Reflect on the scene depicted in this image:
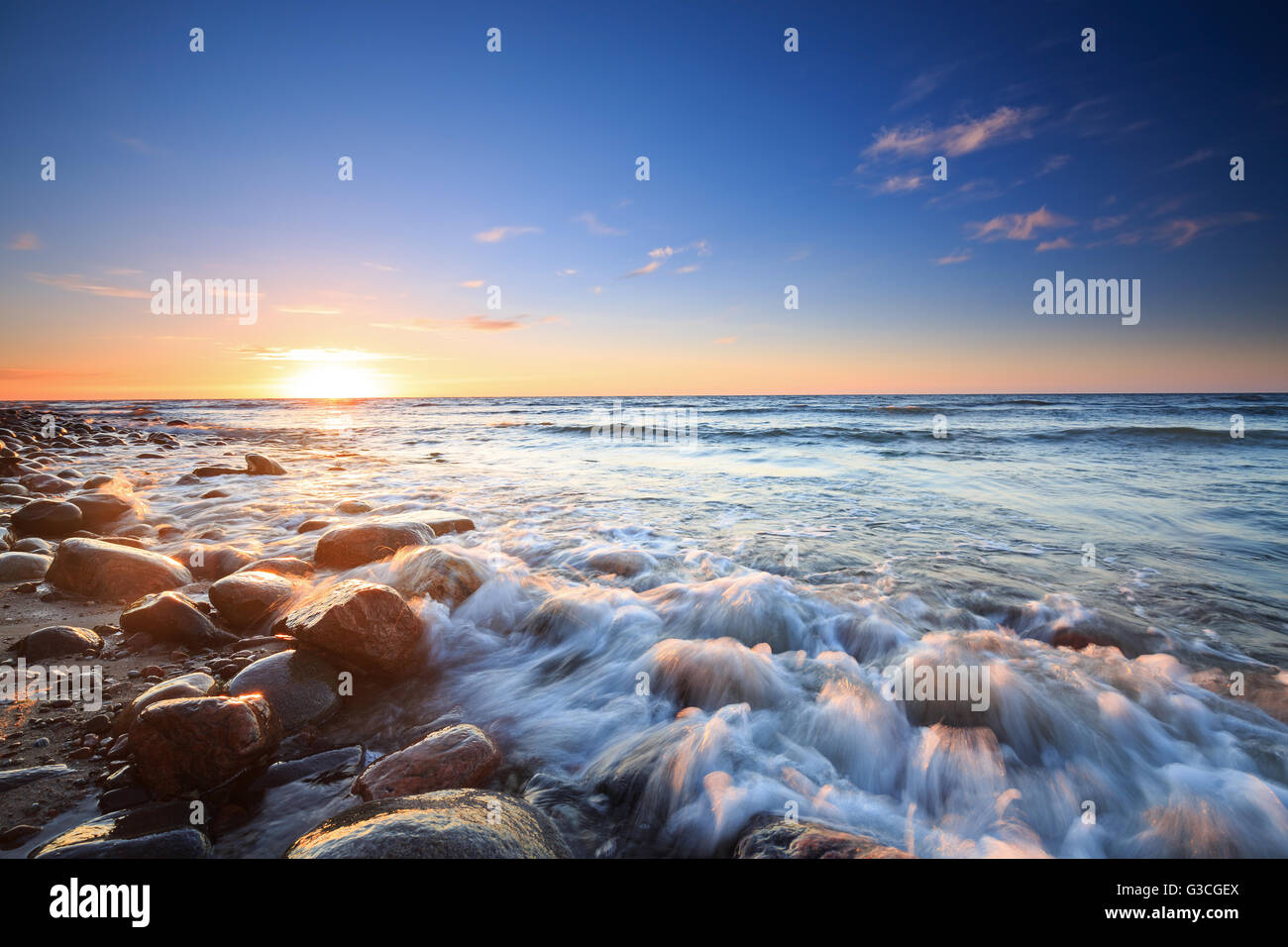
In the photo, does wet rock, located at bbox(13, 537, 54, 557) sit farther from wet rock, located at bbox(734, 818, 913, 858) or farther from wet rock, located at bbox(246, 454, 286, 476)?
wet rock, located at bbox(734, 818, 913, 858)

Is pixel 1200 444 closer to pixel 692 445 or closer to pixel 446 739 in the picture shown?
pixel 692 445

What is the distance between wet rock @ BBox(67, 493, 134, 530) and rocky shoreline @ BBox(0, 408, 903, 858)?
5.30 feet

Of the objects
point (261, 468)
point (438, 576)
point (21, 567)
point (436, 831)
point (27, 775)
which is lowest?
point (27, 775)

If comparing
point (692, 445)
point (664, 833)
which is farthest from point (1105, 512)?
point (692, 445)

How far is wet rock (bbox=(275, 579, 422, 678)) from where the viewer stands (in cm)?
342

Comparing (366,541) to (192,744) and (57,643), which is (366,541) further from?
(192,744)

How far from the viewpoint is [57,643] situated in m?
3.54

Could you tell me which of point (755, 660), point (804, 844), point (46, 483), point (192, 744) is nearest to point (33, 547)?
point (192, 744)

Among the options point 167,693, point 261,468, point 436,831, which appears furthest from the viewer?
point 261,468

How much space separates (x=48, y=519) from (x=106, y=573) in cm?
314

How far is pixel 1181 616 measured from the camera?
4367 mm

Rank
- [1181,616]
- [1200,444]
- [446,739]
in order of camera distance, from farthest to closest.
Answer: [1200,444], [1181,616], [446,739]

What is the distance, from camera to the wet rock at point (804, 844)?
2025 mm
